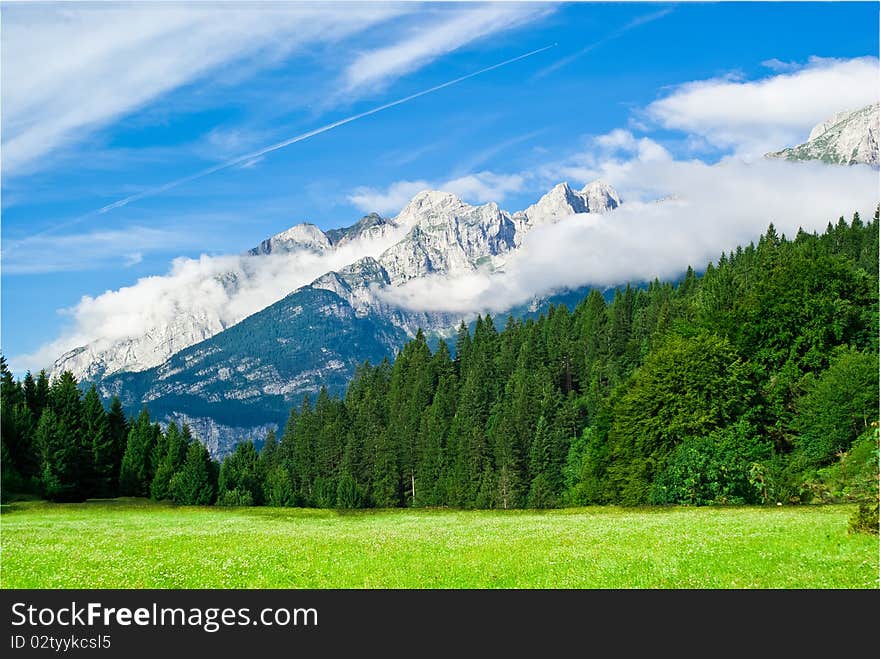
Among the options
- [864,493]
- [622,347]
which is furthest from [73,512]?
[622,347]

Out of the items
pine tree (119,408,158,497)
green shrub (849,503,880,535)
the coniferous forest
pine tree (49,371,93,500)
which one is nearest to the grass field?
green shrub (849,503,880,535)

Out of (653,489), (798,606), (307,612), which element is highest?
(307,612)

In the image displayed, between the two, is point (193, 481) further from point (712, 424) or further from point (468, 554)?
point (468, 554)

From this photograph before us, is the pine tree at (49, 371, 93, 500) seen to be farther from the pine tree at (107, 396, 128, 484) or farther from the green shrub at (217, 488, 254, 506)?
the green shrub at (217, 488, 254, 506)

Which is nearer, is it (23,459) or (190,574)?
(190,574)

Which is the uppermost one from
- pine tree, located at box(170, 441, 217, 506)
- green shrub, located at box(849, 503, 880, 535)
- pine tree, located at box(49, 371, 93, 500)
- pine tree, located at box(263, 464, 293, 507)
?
pine tree, located at box(49, 371, 93, 500)

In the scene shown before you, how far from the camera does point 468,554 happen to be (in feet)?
107

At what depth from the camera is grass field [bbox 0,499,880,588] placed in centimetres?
2800

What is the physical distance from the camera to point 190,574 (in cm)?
2964

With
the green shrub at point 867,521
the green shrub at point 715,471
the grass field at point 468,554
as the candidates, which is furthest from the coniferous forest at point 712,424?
the grass field at point 468,554

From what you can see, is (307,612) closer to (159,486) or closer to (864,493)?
(864,493)

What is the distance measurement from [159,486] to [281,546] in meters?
78.6

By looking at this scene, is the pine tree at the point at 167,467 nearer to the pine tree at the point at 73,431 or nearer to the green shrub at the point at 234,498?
the pine tree at the point at 73,431

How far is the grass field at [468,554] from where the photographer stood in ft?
91.9
